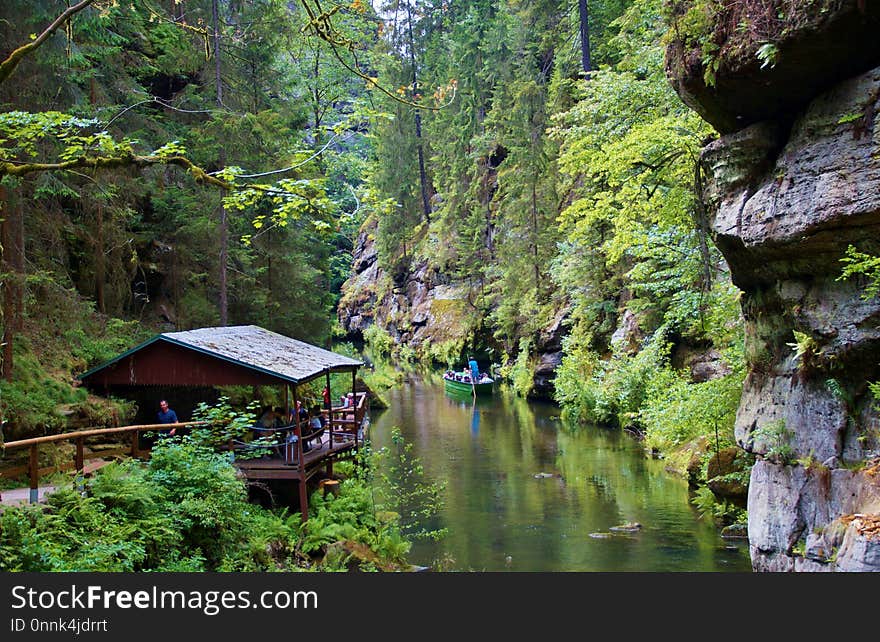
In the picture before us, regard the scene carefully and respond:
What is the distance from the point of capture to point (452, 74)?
158 ft

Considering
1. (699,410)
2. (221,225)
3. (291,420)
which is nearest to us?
(291,420)

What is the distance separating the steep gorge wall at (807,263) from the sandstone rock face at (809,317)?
A: 0.02m

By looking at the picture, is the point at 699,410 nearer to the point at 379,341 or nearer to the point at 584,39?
the point at 584,39

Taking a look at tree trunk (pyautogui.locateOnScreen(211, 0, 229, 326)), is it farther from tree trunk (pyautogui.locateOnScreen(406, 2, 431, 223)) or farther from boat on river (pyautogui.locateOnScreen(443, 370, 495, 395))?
tree trunk (pyautogui.locateOnScreen(406, 2, 431, 223))

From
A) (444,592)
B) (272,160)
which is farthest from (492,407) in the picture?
(444,592)

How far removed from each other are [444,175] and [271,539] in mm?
43125

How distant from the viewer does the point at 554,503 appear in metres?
17.0

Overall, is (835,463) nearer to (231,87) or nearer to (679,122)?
(679,122)

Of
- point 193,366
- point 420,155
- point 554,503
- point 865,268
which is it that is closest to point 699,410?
point 554,503

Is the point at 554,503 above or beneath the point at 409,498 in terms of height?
beneath

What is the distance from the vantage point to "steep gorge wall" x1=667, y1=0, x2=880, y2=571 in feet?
30.0

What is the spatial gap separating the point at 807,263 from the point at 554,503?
9102 mm

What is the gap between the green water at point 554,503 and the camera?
43.3ft

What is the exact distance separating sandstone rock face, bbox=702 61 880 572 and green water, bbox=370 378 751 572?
8.09 ft
